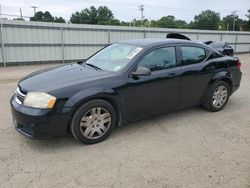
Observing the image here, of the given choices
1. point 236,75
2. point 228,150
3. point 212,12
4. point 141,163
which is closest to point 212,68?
point 236,75

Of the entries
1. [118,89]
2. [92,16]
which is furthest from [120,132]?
[92,16]

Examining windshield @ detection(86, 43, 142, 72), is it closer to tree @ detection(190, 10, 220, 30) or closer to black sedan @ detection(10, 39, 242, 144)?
black sedan @ detection(10, 39, 242, 144)

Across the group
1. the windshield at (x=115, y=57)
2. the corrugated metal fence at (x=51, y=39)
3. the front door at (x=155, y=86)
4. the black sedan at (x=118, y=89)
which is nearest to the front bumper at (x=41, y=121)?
the black sedan at (x=118, y=89)

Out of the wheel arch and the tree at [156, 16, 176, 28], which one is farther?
the tree at [156, 16, 176, 28]

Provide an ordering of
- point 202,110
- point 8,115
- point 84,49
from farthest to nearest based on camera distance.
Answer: point 84,49, point 202,110, point 8,115

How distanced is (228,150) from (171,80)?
4.72 feet

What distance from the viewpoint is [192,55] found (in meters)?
4.44

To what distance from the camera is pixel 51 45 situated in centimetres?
1270

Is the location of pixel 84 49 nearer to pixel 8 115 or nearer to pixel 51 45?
pixel 51 45

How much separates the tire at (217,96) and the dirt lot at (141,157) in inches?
21.8

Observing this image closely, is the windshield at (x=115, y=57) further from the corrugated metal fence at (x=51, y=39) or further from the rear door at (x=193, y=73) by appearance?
the corrugated metal fence at (x=51, y=39)

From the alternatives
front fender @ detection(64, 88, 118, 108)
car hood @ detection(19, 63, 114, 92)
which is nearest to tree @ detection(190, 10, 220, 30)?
car hood @ detection(19, 63, 114, 92)

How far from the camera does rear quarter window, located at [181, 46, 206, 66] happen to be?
430 cm

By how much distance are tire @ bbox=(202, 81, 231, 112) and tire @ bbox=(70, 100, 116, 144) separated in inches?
88.7
